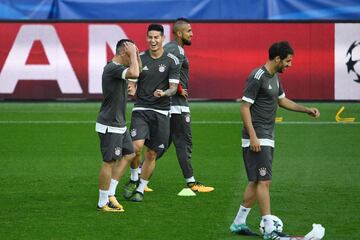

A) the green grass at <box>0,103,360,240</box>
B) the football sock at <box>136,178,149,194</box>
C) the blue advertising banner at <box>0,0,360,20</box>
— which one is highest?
the blue advertising banner at <box>0,0,360,20</box>

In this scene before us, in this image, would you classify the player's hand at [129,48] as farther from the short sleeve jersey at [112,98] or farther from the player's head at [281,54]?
the player's head at [281,54]

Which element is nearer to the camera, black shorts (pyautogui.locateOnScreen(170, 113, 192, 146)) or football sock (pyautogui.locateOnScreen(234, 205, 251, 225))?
football sock (pyautogui.locateOnScreen(234, 205, 251, 225))

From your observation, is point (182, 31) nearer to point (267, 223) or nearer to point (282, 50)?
point (282, 50)

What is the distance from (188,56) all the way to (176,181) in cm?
1008

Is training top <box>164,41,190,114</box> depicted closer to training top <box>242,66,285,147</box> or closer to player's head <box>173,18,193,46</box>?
player's head <box>173,18,193,46</box>

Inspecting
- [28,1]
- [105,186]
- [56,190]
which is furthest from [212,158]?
[28,1]

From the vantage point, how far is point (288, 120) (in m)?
23.6

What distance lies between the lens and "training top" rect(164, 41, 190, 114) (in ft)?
49.4

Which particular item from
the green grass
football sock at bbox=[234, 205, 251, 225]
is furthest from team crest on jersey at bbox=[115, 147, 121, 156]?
football sock at bbox=[234, 205, 251, 225]

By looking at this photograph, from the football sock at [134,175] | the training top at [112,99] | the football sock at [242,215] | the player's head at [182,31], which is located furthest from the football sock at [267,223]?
the player's head at [182,31]

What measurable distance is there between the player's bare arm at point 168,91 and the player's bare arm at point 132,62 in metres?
1.08

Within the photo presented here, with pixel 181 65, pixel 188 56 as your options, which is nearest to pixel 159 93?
pixel 181 65

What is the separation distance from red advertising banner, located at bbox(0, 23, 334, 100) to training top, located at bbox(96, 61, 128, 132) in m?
12.3

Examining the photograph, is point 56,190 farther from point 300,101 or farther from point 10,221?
point 300,101
